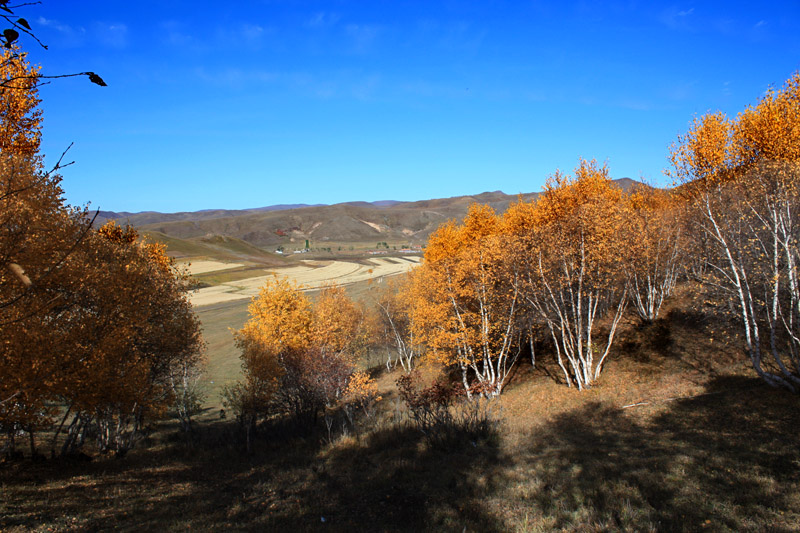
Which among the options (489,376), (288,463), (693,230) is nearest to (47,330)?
(288,463)

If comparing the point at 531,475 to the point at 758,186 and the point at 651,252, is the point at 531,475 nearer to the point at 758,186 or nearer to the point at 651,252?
the point at 758,186

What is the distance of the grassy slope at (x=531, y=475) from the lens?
31.1 feet

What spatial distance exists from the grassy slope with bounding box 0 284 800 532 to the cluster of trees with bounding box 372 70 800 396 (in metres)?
2.36

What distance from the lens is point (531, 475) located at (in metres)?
12.3

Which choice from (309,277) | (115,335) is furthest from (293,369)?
(309,277)

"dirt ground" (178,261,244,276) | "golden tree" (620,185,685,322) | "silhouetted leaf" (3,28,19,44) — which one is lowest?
"dirt ground" (178,261,244,276)

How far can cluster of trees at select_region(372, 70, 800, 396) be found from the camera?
576 inches

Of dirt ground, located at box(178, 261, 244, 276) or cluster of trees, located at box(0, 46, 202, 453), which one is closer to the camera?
cluster of trees, located at box(0, 46, 202, 453)

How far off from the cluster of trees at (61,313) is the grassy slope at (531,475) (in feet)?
8.92

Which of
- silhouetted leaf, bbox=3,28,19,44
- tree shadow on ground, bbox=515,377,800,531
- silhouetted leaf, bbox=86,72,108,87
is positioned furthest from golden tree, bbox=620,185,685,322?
silhouetted leaf, bbox=3,28,19,44

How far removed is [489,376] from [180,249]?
540ft

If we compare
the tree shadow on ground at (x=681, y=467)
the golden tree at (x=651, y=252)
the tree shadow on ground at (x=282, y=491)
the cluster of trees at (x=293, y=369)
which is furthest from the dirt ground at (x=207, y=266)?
the tree shadow on ground at (x=681, y=467)

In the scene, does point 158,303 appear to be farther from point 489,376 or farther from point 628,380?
point 628,380

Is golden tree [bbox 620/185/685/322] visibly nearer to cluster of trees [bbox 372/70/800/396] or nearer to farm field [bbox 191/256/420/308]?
cluster of trees [bbox 372/70/800/396]
